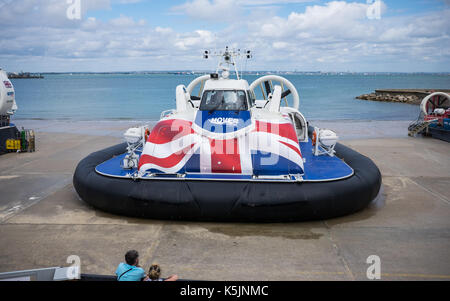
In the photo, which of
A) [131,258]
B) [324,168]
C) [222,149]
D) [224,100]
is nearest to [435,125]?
[324,168]

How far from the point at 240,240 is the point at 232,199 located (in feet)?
1.72

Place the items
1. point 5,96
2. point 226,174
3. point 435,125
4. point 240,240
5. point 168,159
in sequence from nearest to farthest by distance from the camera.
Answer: point 240,240 < point 226,174 < point 168,159 < point 5,96 < point 435,125

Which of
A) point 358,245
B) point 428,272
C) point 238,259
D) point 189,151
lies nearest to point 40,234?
point 189,151

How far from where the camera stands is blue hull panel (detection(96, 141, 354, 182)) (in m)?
4.79

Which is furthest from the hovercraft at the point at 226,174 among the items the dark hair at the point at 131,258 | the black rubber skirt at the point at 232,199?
the dark hair at the point at 131,258

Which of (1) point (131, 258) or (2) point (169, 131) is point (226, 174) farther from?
(1) point (131, 258)

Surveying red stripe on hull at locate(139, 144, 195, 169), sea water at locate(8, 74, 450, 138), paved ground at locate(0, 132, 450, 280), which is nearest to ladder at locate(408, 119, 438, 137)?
sea water at locate(8, 74, 450, 138)

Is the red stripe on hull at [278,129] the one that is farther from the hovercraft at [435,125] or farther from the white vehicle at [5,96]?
the hovercraft at [435,125]

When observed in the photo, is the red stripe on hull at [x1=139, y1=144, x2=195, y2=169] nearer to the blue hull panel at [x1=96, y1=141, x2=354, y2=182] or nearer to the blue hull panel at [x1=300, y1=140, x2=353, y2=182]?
the blue hull panel at [x1=96, y1=141, x2=354, y2=182]

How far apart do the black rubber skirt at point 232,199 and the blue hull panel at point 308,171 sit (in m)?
0.14

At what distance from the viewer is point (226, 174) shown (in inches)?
194

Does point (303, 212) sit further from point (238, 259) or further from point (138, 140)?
point (138, 140)

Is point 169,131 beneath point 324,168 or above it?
above

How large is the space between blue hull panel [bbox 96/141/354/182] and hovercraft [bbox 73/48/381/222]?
0.01 metres
